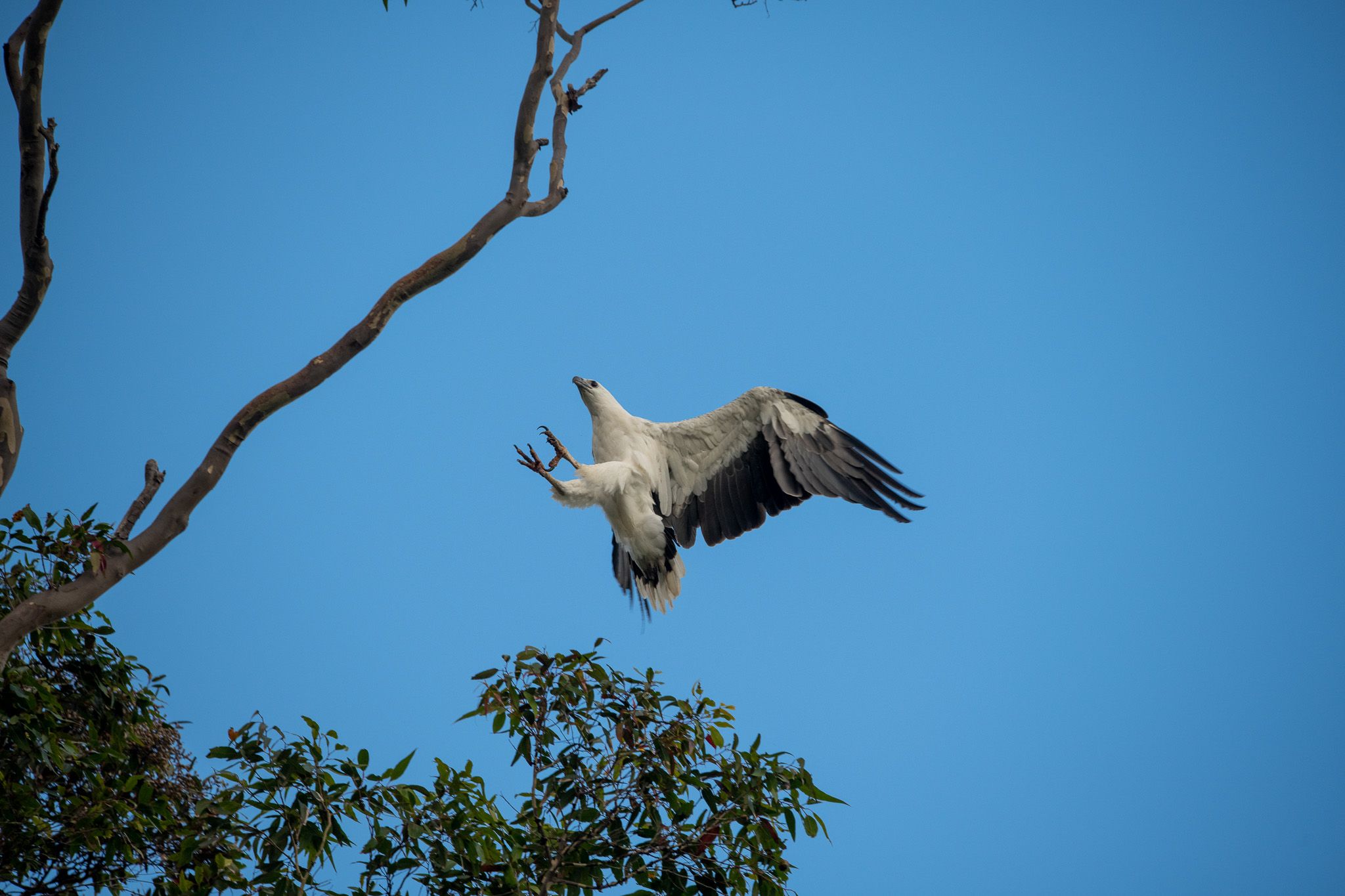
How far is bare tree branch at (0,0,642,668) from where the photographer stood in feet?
12.0

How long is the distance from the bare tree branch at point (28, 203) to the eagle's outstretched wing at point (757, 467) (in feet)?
14.5

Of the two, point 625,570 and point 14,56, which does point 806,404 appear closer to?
Answer: point 625,570

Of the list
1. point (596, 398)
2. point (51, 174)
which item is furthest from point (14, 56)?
point (596, 398)

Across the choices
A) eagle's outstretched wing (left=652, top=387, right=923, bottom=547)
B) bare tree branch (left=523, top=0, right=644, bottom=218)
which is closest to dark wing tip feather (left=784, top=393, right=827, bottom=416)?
eagle's outstretched wing (left=652, top=387, right=923, bottom=547)

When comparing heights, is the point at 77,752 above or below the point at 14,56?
below

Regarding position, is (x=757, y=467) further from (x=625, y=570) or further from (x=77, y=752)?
(x=77, y=752)

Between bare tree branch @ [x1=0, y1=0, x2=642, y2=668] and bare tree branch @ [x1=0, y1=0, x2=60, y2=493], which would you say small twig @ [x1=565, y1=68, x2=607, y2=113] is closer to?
bare tree branch @ [x1=0, y1=0, x2=642, y2=668]

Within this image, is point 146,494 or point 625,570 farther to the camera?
point 625,570

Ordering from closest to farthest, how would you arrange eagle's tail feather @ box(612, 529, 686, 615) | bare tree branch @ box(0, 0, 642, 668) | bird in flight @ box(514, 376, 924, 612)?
bare tree branch @ box(0, 0, 642, 668) < bird in flight @ box(514, 376, 924, 612) < eagle's tail feather @ box(612, 529, 686, 615)

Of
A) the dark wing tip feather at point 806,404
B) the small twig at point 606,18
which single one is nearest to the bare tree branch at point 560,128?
the small twig at point 606,18

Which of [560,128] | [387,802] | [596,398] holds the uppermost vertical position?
[596,398]

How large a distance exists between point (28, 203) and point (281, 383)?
112 centimetres

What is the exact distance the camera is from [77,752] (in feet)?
13.6

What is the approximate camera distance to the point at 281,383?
13.3ft
